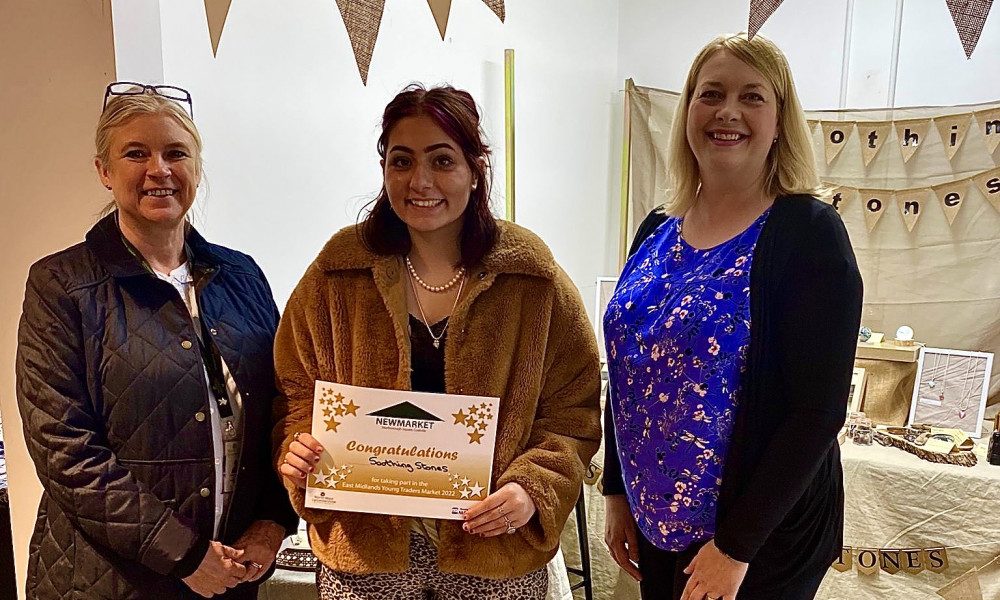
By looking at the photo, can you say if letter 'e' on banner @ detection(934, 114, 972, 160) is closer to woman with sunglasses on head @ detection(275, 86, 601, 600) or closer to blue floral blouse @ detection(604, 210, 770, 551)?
blue floral blouse @ detection(604, 210, 770, 551)

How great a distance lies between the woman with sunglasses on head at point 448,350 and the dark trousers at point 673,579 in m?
0.18

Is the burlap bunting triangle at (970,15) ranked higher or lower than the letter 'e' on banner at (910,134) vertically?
higher

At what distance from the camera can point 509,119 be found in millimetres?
2861

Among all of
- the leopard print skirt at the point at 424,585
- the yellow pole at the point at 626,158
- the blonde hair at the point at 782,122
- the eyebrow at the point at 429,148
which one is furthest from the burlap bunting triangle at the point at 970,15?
the yellow pole at the point at 626,158

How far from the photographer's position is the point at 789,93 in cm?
112

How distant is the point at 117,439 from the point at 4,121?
82 centimetres

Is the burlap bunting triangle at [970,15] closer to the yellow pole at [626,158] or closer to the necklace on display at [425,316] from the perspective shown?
the necklace on display at [425,316]

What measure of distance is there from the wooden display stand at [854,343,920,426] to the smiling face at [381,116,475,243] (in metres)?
1.73

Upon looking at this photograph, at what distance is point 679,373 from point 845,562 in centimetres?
138

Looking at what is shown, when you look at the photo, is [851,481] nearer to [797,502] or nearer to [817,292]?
[797,502]

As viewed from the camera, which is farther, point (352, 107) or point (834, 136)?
point (834, 136)

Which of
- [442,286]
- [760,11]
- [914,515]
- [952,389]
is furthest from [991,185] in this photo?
[442,286]

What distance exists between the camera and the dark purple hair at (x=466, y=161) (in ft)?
3.71

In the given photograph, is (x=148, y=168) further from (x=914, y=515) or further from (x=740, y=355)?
(x=914, y=515)
